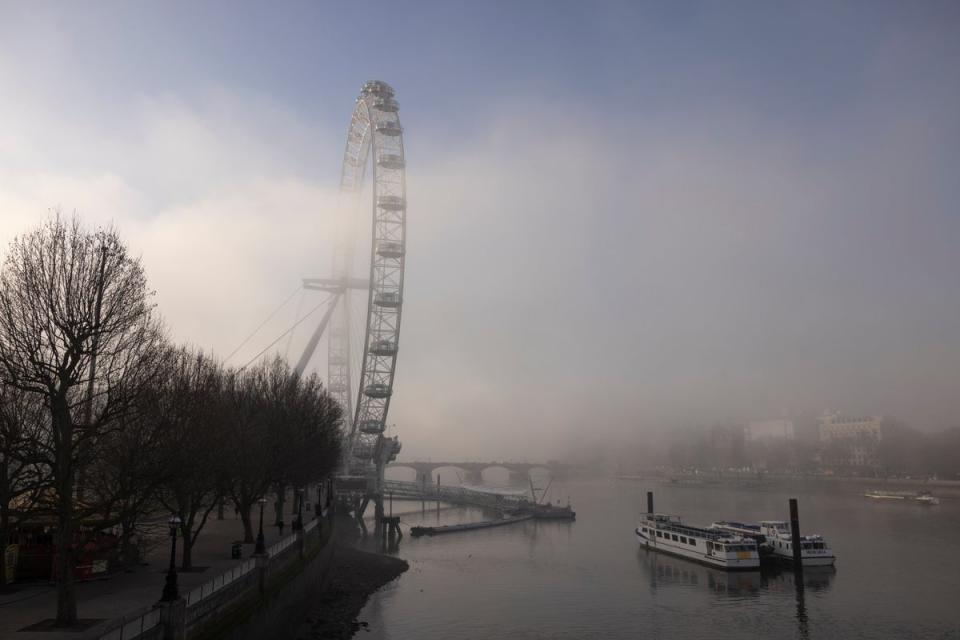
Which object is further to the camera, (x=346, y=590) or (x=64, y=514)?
(x=346, y=590)

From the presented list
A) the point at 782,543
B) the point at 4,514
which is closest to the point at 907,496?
the point at 782,543

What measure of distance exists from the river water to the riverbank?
38.0 inches

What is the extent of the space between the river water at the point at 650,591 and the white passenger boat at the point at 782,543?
4.52 ft

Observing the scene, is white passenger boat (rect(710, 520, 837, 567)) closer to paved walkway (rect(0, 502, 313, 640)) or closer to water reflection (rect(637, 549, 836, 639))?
water reflection (rect(637, 549, 836, 639))

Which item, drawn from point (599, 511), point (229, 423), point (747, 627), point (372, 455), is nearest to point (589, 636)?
point (747, 627)

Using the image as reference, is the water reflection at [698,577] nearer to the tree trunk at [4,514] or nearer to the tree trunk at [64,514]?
the tree trunk at [4,514]

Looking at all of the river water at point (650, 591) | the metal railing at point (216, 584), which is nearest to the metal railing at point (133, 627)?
the metal railing at point (216, 584)

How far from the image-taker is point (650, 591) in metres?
39.9

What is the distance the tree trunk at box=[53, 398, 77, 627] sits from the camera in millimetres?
15594

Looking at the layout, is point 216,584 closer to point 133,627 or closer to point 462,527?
point 133,627

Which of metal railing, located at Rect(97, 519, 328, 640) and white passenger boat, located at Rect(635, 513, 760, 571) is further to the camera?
white passenger boat, located at Rect(635, 513, 760, 571)

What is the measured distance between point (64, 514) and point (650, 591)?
108 feet

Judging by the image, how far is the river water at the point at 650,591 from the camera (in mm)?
31406

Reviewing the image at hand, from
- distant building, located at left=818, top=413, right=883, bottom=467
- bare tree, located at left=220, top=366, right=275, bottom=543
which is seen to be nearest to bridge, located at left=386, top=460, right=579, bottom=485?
distant building, located at left=818, top=413, right=883, bottom=467
